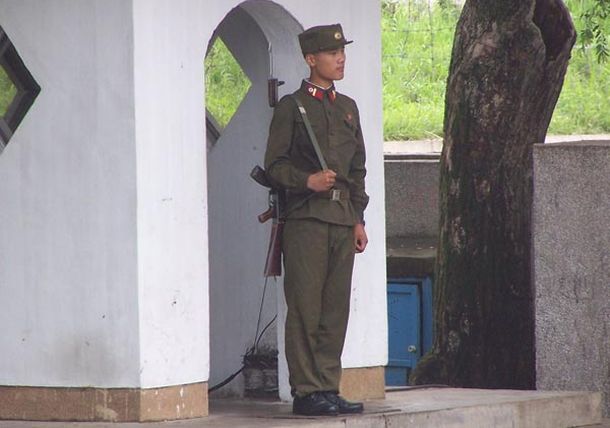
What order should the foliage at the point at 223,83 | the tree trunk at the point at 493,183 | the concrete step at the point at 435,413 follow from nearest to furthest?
the concrete step at the point at 435,413, the foliage at the point at 223,83, the tree trunk at the point at 493,183

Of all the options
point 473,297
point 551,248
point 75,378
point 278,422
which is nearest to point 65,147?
point 75,378

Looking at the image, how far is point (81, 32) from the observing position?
794cm

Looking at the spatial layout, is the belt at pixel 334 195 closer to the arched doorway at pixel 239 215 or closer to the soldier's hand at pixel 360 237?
the soldier's hand at pixel 360 237

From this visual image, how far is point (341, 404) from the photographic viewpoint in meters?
8.29

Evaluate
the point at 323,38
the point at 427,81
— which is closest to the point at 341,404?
the point at 323,38

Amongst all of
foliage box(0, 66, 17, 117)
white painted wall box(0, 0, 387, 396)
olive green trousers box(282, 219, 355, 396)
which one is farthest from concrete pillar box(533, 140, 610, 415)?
foliage box(0, 66, 17, 117)

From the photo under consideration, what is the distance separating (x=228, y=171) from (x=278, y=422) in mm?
1899

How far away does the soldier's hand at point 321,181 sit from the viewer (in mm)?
8047

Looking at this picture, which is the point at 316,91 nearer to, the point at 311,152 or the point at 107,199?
the point at 311,152

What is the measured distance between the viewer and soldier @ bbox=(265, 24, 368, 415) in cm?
819

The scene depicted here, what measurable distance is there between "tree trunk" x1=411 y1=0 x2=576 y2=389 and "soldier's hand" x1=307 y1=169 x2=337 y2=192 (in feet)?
13.6

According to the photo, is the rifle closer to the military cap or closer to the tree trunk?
the military cap

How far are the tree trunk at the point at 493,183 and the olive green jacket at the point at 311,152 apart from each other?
12.6 feet

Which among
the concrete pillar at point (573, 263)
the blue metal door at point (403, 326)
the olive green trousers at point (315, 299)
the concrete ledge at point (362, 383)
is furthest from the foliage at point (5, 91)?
the blue metal door at point (403, 326)
